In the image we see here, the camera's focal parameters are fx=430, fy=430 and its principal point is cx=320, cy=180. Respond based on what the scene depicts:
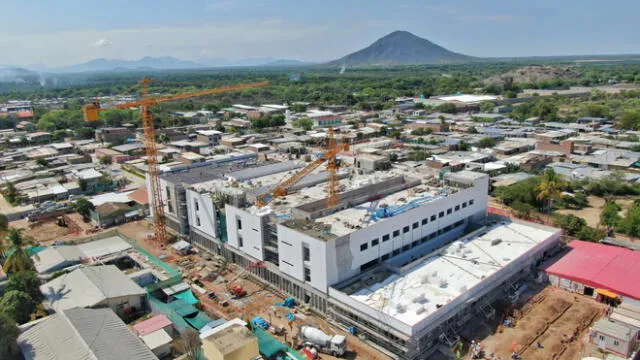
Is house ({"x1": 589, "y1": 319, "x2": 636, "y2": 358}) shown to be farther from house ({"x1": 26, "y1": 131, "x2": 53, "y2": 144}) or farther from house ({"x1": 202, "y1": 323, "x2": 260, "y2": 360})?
house ({"x1": 26, "y1": 131, "x2": 53, "y2": 144})

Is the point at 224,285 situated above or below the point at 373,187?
below

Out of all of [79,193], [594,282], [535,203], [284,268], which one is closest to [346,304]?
[284,268]

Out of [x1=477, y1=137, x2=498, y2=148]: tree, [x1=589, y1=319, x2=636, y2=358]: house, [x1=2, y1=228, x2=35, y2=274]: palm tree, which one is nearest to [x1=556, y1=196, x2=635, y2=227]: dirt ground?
[x1=589, y1=319, x2=636, y2=358]: house

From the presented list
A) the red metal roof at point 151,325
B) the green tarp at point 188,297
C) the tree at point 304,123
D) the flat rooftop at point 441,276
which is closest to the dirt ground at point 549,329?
the flat rooftop at point 441,276

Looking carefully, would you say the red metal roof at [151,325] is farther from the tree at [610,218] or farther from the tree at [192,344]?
the tree at [610,218]

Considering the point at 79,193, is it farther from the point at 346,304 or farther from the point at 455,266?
the point at 455,266

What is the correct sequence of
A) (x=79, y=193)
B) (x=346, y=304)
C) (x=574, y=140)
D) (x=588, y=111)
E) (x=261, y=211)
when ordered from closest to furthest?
(x=346, y=304) < (x=261, y=211) < (x=79, y=193) < (x=574, y=140) < (x=588, y=111)

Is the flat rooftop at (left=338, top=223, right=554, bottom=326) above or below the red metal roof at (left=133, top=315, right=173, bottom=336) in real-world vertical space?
above
